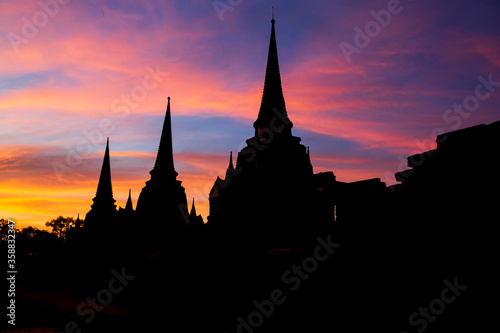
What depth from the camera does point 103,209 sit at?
5322cm

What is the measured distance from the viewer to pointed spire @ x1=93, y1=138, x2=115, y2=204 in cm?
5384

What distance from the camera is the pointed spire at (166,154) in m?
47.9

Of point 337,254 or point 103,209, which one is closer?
point 337,254

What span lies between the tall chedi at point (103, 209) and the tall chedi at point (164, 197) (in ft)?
23.7

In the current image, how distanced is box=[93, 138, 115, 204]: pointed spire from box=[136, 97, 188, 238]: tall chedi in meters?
8.32

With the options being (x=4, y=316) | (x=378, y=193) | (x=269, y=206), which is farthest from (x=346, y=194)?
(x=4, y=316)

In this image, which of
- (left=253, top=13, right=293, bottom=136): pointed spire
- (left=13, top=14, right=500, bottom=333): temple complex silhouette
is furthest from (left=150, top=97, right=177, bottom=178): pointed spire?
(left=253, top=13, right=293, bottom=136): pointed spire

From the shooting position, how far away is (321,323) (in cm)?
1681

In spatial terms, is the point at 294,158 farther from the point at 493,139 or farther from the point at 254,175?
the point at 493,139

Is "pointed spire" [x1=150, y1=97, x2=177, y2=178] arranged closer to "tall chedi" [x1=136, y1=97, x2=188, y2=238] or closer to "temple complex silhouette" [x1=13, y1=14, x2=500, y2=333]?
"tall chedi" [x1=136, y1=97, x2=188, y2=238]

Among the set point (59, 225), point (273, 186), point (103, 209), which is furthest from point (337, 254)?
point (59, 225)

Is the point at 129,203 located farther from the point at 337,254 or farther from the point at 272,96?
the point at 337,254

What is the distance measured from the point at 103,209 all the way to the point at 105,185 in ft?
11.8

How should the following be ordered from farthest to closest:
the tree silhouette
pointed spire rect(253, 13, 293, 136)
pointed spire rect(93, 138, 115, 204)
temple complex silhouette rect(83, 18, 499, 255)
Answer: the tree silhouette
pointed spire rect(93, 138, 115, 204)
pointed spire rect(253, 13, 293, 136)
temple complex silhouette rect(83, 18, 499, 255)
